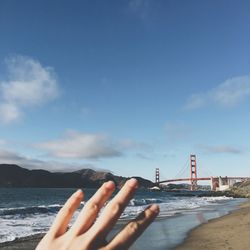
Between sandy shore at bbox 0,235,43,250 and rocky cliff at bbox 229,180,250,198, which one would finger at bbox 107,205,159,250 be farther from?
rocky cliff at bbox 229,180,250,198

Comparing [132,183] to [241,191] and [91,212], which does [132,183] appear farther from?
[241,191]

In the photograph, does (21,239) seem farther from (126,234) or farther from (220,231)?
(126,234)

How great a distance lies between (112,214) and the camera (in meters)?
1.17

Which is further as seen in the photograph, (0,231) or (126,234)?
(0,231)

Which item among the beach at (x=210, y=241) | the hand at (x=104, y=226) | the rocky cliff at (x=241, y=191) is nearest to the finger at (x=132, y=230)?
the hand at (x=104, y=226)

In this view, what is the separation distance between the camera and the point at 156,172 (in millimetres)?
181000

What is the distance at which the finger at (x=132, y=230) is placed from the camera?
3.78 feet

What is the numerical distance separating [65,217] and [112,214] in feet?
0.67

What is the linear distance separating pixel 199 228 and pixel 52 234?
63.7ft

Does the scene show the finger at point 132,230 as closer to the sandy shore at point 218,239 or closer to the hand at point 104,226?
the hand at point 104,226

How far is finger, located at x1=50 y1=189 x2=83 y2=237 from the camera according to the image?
127cm

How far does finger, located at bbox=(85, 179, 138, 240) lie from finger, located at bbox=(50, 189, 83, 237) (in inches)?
5.8

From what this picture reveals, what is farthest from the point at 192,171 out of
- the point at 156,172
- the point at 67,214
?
the point at 67,214

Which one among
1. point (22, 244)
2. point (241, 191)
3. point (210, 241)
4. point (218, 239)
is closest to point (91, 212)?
point (22, 244)
